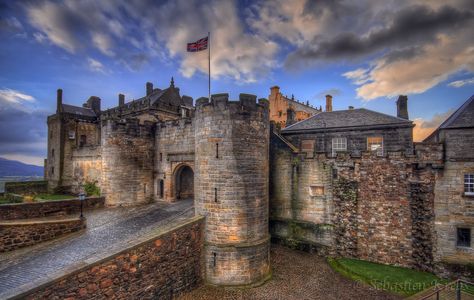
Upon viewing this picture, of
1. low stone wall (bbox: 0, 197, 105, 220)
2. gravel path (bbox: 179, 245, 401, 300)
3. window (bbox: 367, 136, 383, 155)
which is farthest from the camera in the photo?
window (bbox: 367, 136, 383, 155)

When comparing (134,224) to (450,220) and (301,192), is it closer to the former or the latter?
(301,192)

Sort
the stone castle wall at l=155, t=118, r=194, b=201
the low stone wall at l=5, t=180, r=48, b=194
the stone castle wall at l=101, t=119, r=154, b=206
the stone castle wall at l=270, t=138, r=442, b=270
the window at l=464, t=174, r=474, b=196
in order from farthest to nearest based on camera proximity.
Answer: the low stone wall at l=5, t=180, r=48, b=194
the stone castle wall at l=101, t=119, r=154, b=206
the stone castle wall at l=155, t=118, r=194, b=201
the stone castle wall at l=270, t=138, r=442, b=270
the window at l=464, t=174, r=474, b=196

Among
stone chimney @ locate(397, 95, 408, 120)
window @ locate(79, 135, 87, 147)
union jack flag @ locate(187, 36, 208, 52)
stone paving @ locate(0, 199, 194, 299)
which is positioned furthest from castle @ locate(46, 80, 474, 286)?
window @ locate(79, 135, 87, 147)

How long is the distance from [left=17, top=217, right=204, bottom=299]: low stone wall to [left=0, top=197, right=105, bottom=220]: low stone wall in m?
10.7

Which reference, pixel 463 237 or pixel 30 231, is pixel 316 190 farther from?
pixel 30 231

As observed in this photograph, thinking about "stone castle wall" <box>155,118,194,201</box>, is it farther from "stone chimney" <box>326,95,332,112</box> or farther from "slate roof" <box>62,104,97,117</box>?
"stone chimney" <box>326,95,332,112</box>

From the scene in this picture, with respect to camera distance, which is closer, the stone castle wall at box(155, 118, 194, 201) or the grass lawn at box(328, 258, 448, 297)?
the grass lawn at box(328, 258, 448, 297)

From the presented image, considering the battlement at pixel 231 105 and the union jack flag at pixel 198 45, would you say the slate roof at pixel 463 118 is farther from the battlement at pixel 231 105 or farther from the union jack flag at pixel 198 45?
the union jack flag at pixel 198 45

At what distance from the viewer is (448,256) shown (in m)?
12.7

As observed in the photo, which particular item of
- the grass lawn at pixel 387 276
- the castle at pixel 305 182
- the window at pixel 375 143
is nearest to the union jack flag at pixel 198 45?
the castle at pixel 305 182

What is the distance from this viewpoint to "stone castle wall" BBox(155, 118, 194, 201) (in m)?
18.9

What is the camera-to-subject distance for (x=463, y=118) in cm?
1258

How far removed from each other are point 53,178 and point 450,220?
37.2 meters

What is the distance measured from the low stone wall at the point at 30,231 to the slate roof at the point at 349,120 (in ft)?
52.1
